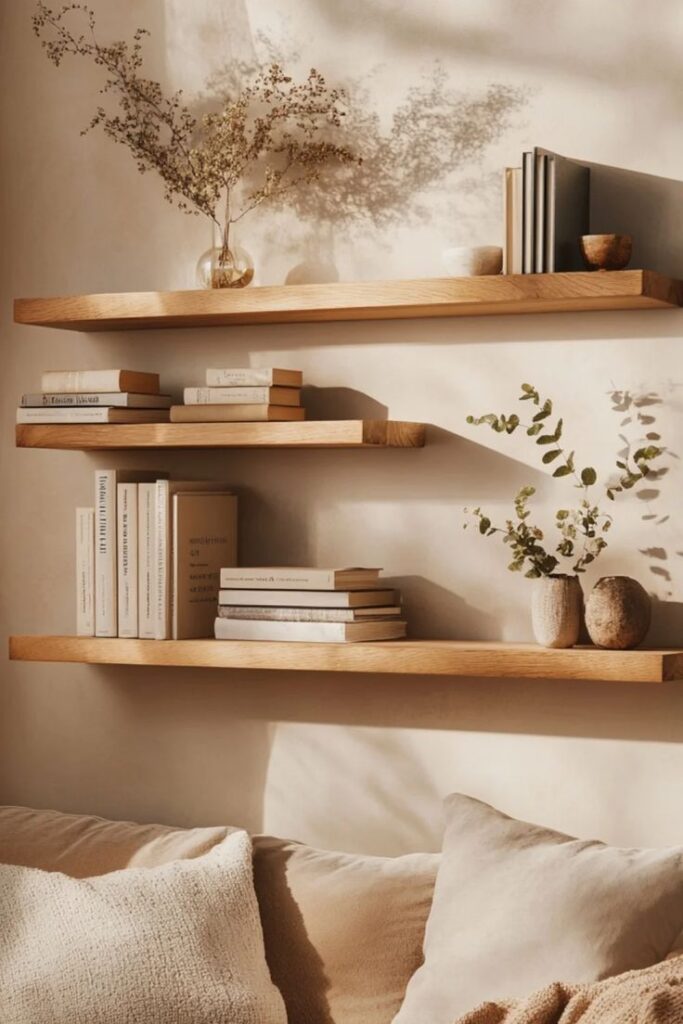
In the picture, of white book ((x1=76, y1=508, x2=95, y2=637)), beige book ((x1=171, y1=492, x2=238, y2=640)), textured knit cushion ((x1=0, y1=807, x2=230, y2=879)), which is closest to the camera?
textured knit cushion ((x1=0, y1=807, x2=230, y2=879))

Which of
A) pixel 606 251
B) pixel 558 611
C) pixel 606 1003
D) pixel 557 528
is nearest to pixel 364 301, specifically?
pixel 606 251

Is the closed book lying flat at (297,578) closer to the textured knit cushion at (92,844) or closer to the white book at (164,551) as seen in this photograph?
the white book at (164,551)

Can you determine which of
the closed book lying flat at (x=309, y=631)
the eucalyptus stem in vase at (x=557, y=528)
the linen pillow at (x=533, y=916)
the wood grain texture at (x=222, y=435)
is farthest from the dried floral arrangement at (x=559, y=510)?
the linen pillow at (x=533, y=916)

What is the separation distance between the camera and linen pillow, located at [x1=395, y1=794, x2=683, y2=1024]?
88.6 inches

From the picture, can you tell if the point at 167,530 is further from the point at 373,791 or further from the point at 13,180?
the point at 13,180

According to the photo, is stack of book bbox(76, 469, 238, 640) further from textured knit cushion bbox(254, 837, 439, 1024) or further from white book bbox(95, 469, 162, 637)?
textured knit cushion bbox(254, 837, 439, 1024)

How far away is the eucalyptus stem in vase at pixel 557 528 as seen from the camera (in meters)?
2.62

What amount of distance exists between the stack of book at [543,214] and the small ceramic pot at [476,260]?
2.0 inches

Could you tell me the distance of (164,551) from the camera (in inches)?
113

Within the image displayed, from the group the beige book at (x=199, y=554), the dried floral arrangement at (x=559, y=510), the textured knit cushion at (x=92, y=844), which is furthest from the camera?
the beige book at (x=199, y=554)

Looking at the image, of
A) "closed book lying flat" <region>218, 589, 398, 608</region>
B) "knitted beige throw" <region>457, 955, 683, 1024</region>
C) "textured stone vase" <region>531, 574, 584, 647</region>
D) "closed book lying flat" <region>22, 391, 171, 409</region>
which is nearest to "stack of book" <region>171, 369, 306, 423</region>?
"closed book lying flat" <region>22, 391, 171, 409</region>

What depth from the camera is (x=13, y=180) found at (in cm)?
326

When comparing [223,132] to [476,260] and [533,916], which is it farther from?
[533,916]

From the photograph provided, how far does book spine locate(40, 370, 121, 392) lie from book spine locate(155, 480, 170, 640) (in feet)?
0.71
